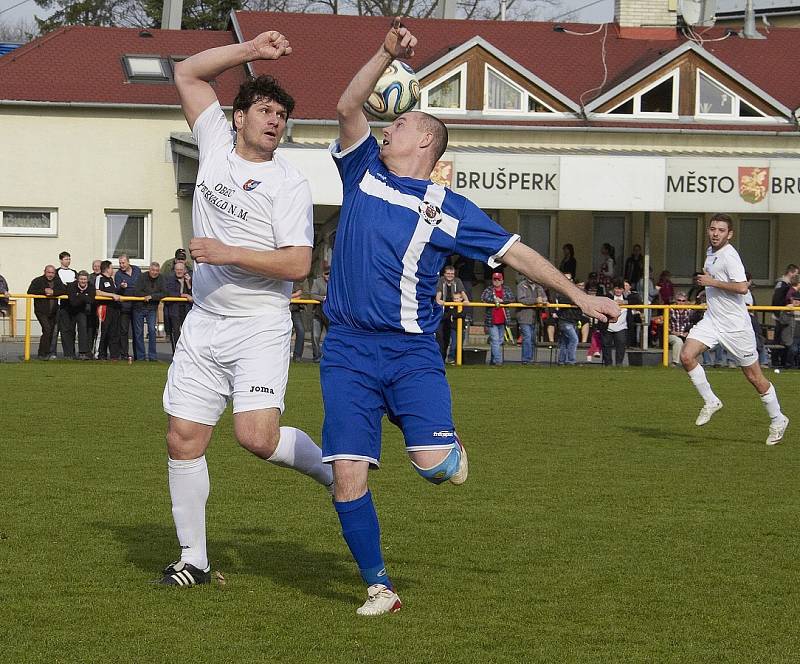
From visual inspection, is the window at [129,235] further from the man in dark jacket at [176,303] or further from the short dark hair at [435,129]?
the short dark hair at [435,129]

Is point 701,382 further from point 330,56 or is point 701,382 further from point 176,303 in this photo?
point 330,56

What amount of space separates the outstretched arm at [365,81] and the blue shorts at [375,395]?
91cm

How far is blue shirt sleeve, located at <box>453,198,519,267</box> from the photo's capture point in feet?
20.0

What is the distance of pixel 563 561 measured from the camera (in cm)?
732

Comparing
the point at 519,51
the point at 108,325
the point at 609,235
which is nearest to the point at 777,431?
the point at 108,325

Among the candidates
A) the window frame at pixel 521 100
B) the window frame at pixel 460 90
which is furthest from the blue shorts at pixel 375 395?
the window frame at pixel 521 100

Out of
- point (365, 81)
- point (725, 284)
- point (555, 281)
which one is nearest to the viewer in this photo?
point (555, 281)

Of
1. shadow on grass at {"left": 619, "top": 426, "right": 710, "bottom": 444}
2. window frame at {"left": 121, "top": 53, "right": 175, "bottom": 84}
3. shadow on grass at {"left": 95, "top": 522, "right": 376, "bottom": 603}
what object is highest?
window frame at {"left": 121, "top": 53, "right": 175, "bottom": 84}

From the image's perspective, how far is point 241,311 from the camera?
21.5 feet

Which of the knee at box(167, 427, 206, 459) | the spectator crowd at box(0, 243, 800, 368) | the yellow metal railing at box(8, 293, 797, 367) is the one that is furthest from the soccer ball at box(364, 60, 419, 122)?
the yellow metal railing at box(8, 293, 797, 367)

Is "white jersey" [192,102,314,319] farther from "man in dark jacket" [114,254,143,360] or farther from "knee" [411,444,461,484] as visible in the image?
"man in dark jacket" [114,254,143,360]

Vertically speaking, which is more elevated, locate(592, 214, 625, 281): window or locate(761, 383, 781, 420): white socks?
locate(592, 214, 625, 281): window

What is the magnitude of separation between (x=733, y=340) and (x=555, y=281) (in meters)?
8.29

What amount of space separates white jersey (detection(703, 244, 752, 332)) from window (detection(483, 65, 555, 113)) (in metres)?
19.3
